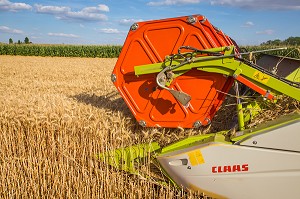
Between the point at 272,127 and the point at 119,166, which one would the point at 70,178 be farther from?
the point at 272,127

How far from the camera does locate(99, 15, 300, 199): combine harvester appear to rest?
2.32 meters

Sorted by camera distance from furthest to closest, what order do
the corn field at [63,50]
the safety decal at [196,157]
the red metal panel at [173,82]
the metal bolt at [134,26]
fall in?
the corn field at [63,50] < the metal bolt at [134,26] < the red metal panel at [173,82] < the safety decal at [196,157]

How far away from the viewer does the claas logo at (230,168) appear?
2.36 meters

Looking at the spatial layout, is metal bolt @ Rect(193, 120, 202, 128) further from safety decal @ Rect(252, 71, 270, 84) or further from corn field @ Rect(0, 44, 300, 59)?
corn field @ Rect(0, 44, 300, 59)

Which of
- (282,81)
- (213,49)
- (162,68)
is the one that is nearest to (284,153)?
(282,81)

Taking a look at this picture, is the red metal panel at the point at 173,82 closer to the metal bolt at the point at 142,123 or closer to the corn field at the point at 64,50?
the metal bolt at the point at 142,123

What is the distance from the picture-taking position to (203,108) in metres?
2.95

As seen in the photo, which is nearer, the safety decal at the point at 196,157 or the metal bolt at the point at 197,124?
the safety decal at the point at 196,157

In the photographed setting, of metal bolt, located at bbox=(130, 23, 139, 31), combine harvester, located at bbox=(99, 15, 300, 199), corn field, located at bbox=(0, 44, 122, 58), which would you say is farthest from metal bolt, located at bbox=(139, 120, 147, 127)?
corn field, located at bbox=(0, 44, 122, 58)

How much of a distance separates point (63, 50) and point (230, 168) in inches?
1352

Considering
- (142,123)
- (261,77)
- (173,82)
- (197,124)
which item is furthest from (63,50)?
(261,77)

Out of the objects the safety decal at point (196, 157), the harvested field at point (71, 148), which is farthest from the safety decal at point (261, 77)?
the safety decal at point (196, 157)

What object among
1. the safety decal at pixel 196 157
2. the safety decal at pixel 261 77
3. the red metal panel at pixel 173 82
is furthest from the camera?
the red metal panel at pixel 173 82

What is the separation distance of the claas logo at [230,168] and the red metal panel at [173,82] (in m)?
0.64
